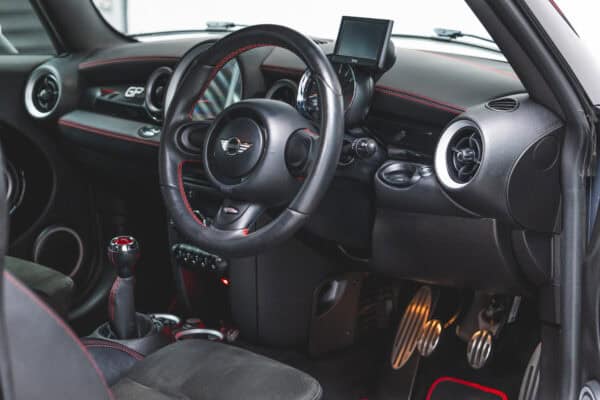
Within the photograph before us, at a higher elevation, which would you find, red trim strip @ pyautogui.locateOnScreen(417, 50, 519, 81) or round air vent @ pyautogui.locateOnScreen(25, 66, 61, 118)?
red trim strip @ pyautogui.locateOnScreen(417, 50, 519, 81)

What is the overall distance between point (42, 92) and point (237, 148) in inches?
48.4

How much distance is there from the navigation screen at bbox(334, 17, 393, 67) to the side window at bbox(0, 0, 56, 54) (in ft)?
4.12

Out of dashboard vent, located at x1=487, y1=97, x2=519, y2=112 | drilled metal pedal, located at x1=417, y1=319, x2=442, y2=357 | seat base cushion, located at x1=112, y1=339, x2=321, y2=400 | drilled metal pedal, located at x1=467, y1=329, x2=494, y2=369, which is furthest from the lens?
drilled metal pedal, located at x1=417, y1=319, x2=442, y2=357

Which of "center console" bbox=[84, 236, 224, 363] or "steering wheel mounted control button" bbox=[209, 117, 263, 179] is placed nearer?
"steering wheel mounted control button" bbox=[209, 117, 263, 179]

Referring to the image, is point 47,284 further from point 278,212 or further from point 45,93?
point 45,93

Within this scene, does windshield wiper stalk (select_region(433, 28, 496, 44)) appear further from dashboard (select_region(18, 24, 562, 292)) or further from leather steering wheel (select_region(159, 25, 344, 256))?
leather steering wheel (select_region(159, 25, 344, 256))

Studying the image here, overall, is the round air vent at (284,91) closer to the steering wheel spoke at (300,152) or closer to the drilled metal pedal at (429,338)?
the steering wheel spoke at (300,152)

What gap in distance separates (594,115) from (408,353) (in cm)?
95

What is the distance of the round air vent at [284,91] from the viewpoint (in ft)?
5.82

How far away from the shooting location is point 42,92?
7.86 ft

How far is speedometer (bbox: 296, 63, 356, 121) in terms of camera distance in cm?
162

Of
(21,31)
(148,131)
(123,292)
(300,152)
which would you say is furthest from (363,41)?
(21,31)

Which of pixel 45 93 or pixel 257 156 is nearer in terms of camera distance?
pixel 257 156

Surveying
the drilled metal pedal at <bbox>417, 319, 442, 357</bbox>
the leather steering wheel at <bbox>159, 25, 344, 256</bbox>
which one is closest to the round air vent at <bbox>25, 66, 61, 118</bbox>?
the leather steering wheel at <bbox>159, 25, 344, 256</bbox>
